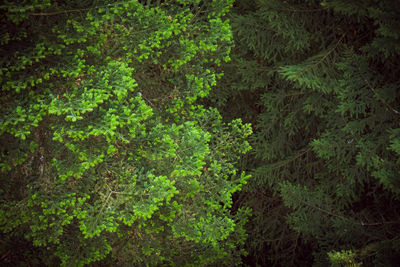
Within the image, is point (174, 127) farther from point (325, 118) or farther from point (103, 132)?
point (325, 118)

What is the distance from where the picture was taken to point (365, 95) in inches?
159

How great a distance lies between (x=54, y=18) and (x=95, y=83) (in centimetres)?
79

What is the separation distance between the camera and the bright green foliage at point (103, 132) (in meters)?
3.01

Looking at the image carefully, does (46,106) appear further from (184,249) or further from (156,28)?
(184,249)

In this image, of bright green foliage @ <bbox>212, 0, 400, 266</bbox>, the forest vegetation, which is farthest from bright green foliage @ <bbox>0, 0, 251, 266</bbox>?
bright green foliage @ <bbox>212, 0, 400, 266</bbox>

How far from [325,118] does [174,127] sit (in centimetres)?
260

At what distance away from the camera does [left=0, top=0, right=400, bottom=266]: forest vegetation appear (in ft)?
10.3

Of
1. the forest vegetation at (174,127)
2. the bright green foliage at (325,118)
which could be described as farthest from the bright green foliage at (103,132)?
the bright green foliage at (325,118)

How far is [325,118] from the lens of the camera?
4914mm

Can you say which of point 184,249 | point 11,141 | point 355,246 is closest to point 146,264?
point 184,249

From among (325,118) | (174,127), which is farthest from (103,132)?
(325,118)

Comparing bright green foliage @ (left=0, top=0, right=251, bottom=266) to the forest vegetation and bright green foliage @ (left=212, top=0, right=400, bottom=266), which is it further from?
bright green foliage @ (left=212, top=0, right=400, bottom=266)

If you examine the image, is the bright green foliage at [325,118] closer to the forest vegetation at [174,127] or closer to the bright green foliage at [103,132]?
the forest vegetation at [174,127]

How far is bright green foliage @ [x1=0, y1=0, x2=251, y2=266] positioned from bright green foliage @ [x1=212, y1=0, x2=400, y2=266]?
96 cm
